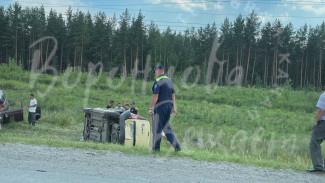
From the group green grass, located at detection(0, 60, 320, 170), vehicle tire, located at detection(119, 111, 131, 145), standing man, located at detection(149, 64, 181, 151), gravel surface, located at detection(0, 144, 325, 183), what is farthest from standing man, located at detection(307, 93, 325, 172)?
green grass, located at detection(0, 60, 320, 170)

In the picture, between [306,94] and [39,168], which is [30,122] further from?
[306,94]

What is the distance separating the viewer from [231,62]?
6894cm

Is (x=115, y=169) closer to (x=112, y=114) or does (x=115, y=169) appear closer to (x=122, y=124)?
(x=122, y=124)

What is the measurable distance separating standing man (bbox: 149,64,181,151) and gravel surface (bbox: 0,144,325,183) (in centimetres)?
67

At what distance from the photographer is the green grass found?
17.8m

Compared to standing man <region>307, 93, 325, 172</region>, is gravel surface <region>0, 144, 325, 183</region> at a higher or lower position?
lower

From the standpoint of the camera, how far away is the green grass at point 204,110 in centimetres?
1781

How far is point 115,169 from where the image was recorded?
18.1 feet

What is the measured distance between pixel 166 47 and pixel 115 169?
64911mm

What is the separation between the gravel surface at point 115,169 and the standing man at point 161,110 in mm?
669

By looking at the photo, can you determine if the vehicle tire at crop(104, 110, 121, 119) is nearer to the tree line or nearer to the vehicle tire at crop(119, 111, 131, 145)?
the vehicle tire at crop(119, 111, 131, 145)

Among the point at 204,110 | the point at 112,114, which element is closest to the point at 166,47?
the point at 204,110

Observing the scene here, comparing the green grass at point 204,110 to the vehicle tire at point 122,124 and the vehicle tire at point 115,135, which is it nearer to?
the vehicle tire at point 115,135

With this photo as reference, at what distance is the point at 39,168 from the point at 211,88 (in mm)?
41976
